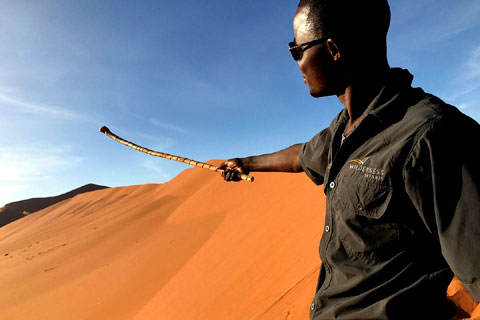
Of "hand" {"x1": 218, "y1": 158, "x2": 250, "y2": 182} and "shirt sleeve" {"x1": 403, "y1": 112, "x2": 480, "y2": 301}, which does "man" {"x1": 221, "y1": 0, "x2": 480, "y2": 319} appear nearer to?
"shirt sleeve" {"x1": 403, "y1": 112, "x2": 480, "y2": 301}

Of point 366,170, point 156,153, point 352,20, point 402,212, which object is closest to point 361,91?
point 352,20

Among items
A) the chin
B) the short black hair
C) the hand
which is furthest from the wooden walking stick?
the short black hair

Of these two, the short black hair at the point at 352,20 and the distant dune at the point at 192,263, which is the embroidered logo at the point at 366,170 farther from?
the distant dune at the point at 192,263

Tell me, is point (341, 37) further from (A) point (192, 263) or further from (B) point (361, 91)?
(A) point (192, 263)

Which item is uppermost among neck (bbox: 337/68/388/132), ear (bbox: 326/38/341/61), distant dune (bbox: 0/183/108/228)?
distant dune (bbox: 0/183/108/228)

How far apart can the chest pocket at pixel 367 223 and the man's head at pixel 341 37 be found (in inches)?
19.6

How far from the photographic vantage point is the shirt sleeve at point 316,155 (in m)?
1.74

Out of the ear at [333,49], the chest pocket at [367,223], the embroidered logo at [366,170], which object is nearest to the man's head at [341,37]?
the ear at [333,49]

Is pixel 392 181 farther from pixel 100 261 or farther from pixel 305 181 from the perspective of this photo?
pixel 100 261

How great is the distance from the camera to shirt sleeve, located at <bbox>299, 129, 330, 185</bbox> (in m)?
A: 1.74

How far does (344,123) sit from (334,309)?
0.86 metres

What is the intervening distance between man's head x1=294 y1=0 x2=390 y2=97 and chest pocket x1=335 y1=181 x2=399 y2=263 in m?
0.50

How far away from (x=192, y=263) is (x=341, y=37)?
29.0ft

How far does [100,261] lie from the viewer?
12.6m
